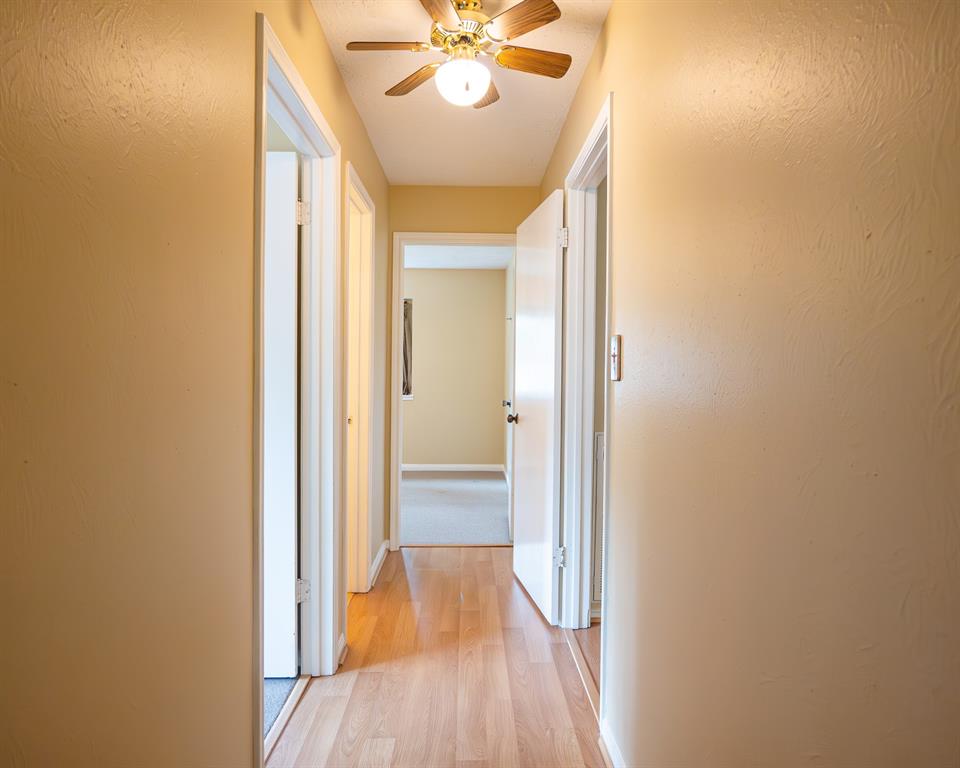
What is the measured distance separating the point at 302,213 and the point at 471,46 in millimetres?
829

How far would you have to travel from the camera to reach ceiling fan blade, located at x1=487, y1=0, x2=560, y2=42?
1.67 metres

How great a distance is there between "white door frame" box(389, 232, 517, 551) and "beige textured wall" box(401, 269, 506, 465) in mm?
2880

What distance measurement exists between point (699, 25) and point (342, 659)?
96.1 inches

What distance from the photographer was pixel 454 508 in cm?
498

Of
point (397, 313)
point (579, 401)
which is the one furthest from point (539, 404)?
point (397, 313)

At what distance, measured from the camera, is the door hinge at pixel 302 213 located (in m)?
2.14

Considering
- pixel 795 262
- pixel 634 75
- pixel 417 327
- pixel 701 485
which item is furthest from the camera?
pixel 417 327

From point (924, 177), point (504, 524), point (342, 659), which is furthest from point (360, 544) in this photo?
point (924, 177)

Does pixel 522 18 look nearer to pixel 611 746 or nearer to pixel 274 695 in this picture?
pixel 611 746

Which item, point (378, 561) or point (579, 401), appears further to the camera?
point (378, 561)

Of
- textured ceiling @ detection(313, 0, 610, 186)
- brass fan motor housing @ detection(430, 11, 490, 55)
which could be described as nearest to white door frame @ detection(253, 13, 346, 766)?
textured ceiling @ detection(313, 0, 610, 186)

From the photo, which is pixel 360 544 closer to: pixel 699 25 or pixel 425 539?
pixel 425 539

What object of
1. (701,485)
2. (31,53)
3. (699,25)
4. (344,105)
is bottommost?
(701,485)

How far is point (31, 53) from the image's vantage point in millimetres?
702
